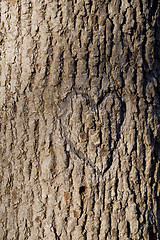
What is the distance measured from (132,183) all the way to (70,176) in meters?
0.33

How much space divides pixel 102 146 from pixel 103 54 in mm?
477

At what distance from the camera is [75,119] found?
5.28 feet

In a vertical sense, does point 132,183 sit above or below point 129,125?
below

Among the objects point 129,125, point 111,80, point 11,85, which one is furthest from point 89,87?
point 11,85

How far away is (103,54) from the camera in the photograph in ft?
5.32

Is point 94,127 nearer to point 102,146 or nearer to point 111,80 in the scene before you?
point 102,146

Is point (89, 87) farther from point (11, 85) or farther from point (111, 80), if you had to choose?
point (11, 85)

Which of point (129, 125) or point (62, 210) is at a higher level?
point (129, 125)

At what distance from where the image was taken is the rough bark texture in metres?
1.60

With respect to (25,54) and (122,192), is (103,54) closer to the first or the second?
(25,54)

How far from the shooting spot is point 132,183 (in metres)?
1.64

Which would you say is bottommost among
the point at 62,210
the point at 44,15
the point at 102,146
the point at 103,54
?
the point at 62,210

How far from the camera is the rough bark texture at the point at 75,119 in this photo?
1603 millimetres

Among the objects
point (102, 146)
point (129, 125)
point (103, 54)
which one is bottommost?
point (102, 146)
